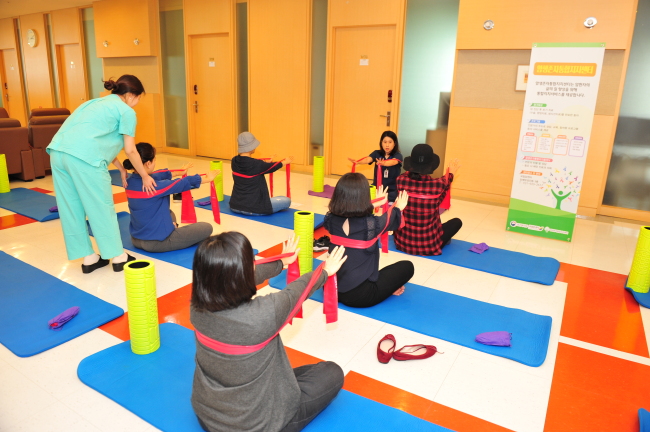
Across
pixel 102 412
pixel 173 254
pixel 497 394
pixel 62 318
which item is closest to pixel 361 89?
pixel 173 254

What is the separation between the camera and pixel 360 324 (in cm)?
284

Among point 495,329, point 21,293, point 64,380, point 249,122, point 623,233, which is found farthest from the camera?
point 249,122

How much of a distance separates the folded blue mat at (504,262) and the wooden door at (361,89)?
283cm

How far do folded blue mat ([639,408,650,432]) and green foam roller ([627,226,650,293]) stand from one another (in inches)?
62.6

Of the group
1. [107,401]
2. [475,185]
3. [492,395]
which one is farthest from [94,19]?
[492,395]

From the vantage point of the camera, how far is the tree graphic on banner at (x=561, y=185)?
446 centimetres

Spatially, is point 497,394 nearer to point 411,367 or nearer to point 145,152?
point 411,367

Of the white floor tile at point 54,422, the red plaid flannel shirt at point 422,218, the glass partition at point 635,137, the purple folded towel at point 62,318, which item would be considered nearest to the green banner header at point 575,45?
the glass partition at point 635,137

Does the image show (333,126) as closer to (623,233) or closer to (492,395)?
(623,233)

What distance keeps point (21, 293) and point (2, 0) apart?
30.5 ft

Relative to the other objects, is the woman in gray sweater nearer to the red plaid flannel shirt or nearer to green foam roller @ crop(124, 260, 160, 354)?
green foam roller @ crop(124, 260, 160, 354)

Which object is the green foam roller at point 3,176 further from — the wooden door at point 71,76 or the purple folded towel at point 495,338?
the purple folded towel at point 495,338

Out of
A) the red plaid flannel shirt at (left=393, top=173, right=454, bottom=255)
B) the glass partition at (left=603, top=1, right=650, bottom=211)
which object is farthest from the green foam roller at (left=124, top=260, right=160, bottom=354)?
the glass partition at (left=603, top=1, right=650, bottom=211)

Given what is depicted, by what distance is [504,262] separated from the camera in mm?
3936
